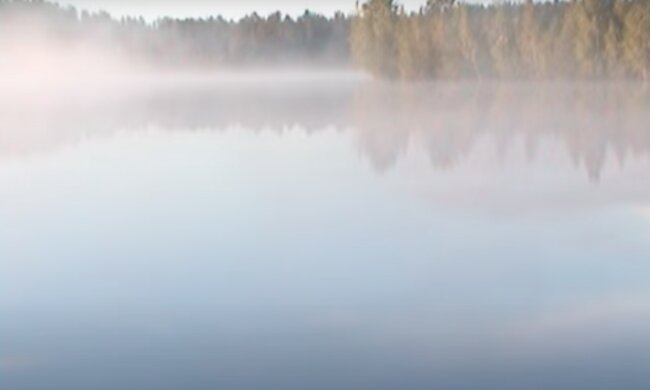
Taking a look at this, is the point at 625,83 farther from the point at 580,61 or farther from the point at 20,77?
the point at 20,77

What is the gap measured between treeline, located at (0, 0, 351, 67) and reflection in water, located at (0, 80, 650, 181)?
60.7m

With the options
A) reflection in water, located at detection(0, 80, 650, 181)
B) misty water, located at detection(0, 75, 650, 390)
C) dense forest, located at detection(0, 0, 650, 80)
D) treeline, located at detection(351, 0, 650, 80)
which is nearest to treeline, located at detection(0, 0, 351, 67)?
dense forest, located at detection(0, 0, 650, 80)

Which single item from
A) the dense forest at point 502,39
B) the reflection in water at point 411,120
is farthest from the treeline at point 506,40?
the reflection in water at point 411,120

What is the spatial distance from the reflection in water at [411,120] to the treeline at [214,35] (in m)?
60.7

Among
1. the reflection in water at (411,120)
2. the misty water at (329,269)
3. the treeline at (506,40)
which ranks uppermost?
the treeline at (506,40)

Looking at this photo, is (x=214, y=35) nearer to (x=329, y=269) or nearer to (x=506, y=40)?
(x=506, y=40)

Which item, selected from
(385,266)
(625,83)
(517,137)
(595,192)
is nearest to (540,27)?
(625,83)

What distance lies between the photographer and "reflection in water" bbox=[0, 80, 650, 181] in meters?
16.7

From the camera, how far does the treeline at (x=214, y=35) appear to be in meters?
97.4

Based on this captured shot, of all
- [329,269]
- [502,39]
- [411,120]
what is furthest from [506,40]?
[329,269]

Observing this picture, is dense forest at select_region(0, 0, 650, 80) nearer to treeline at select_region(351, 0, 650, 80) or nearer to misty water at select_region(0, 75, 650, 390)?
treeline at select_region(351, 0, 650, 80)

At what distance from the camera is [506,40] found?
5256cm

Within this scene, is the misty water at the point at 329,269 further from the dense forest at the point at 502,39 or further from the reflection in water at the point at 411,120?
the dense forest at the point at 502,39

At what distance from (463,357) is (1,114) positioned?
27.3 meters
